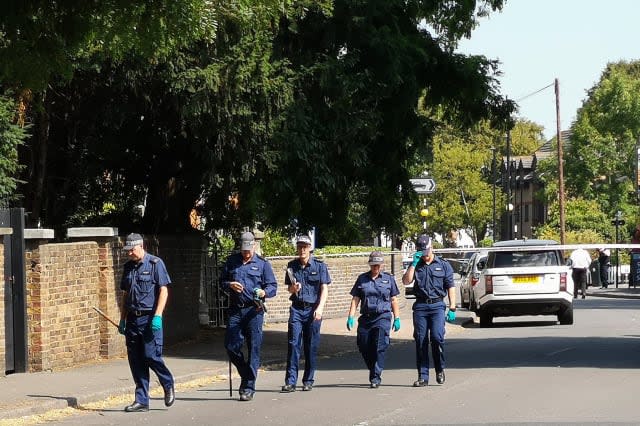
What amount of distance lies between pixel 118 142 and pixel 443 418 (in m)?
10.9

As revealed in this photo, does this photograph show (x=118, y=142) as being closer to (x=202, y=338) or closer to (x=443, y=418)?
(x=202, y=338)

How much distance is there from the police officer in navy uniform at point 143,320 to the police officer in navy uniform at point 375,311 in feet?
9.01

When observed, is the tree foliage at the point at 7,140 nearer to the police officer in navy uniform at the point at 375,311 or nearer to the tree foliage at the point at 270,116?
the tree foliage at the point at 270,116

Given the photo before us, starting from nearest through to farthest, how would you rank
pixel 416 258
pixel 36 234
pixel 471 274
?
pixel 416 258, pixel 36 234, pixel 471 274

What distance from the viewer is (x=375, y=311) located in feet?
50.8

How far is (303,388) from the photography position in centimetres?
1525

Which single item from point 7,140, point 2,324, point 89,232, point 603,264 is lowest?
point 603,264

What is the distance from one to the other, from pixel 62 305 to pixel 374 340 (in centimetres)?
462

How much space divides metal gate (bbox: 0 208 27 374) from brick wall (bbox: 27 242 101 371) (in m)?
0.24

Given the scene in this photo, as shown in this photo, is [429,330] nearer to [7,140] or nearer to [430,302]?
[430,302]

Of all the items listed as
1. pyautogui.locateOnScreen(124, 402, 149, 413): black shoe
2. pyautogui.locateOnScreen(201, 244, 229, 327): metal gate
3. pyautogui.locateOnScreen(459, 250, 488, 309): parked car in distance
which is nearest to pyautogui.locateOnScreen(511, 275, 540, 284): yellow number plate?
pyautogui.locateOnScreen(459, 250, 488, 309): parked car in distance

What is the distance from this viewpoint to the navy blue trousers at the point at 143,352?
44.2 ft

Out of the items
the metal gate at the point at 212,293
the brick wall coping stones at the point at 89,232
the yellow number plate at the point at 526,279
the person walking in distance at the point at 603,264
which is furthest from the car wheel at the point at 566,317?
the person walking in distance at the point at 603,264

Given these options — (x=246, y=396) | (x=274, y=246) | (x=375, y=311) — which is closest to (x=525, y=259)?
(x=274, y=246)
